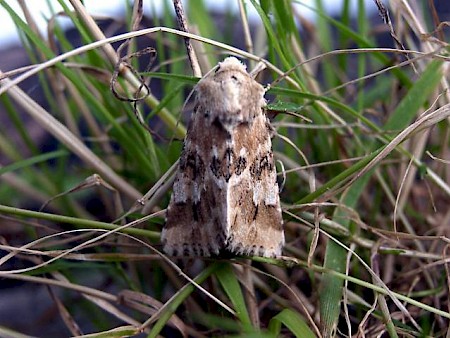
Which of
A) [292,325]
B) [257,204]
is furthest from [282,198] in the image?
[292,325]

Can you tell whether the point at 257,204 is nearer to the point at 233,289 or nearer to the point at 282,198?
the point at 233,289

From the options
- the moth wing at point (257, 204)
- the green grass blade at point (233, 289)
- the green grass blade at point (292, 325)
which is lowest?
the green grass blade at point (292, 325)

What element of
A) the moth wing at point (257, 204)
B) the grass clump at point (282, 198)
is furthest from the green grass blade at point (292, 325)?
the moth wing at point (257, 204)

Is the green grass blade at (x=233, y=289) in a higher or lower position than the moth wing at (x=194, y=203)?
lower

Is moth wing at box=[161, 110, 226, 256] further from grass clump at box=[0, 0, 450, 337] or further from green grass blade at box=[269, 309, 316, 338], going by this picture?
green grass blade at box=[269, 309, 316, 338]

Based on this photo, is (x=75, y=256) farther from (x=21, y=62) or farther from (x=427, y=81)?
(x=21, y=62)

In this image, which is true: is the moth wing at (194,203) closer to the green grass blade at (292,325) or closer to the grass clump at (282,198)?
the grass clump at (282,198)

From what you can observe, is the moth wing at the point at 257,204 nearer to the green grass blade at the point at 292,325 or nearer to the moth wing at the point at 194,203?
the moth wing at the point at 194,203

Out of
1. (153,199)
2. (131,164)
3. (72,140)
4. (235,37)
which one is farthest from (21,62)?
(153,199)

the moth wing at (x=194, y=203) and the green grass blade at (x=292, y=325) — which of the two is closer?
the green grass blade at (x=292, y=325)
